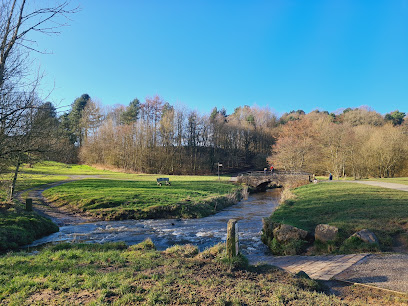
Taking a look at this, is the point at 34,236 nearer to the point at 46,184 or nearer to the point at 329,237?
the point at 329,237

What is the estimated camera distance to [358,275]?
5.15m

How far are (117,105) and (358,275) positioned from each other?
72579 millimetres

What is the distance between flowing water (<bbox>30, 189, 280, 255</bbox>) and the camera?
10.7m

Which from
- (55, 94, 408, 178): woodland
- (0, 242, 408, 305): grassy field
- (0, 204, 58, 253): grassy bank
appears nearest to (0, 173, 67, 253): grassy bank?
(0, 204, 58, 253): grassy bank

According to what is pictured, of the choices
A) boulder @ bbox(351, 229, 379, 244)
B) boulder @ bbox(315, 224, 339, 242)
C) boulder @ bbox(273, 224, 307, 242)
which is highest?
boulder @ bbox(351, 229, 379, 244)

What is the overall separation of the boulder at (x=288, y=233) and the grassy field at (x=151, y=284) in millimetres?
3964

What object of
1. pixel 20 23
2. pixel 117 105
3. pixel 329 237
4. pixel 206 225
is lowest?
pixel 206 225

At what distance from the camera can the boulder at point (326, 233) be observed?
8.07 m

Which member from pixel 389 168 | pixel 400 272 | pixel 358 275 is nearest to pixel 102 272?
pixel 358 275

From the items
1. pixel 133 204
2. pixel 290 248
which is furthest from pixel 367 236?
pixel 133 204

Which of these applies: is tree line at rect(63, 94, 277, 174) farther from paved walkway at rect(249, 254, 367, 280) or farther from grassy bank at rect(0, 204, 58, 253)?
paved walkway at rect(249, 254, 367, 280)

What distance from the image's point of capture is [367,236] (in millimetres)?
7359

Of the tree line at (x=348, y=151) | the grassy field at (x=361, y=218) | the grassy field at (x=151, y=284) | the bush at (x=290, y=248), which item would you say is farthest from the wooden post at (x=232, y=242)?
the tree line at (x=348, y=151)

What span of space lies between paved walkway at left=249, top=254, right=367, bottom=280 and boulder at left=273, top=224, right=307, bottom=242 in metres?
1.60
